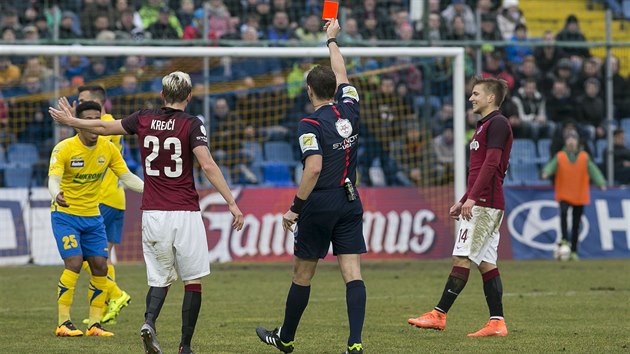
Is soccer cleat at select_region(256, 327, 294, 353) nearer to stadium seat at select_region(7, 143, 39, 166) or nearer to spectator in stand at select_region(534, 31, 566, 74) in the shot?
stadium seat at select_region(7, 143, 39, 166)

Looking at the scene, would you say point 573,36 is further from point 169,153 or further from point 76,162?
point 169,153

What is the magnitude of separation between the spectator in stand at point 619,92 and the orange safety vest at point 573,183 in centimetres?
265

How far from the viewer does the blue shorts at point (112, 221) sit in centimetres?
1276

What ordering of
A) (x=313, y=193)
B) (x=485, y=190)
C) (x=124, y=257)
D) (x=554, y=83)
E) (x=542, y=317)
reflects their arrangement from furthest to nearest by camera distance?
1. (x=554, y=83)
2. (x=124, y=257)
3. (x=542, y=317)
4. (x=485, y=190)
5. (x=313, y=193)

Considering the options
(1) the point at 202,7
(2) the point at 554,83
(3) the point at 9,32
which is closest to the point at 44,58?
(3) the point at 9,32

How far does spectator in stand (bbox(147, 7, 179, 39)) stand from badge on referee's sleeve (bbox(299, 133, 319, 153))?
14.3m

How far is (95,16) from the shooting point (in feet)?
74.9

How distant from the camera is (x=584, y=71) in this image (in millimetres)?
23922

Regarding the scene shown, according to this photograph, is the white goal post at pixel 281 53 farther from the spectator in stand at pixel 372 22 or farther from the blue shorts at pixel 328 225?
the blue shorts at pixel 328 225

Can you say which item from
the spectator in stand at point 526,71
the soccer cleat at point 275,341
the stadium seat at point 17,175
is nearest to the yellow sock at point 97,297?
the soccer cleat at point 275,341

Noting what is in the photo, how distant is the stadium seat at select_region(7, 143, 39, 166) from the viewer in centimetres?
2091

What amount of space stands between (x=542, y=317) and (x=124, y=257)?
10162 mm

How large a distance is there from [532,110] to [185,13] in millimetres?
7308

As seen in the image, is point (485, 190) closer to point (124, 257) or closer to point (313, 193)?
point (313, 193)
